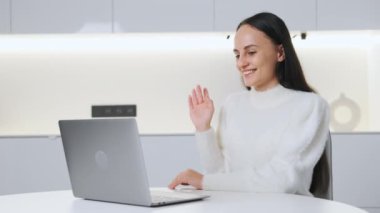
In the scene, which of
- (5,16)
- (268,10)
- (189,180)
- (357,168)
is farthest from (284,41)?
(5,16)

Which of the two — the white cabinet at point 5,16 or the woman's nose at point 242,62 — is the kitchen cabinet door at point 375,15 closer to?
the woman's nose at point 242,62

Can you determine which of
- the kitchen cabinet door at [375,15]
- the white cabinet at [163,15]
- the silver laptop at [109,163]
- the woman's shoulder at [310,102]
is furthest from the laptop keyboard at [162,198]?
the kitchen cabinet door at [375,15]

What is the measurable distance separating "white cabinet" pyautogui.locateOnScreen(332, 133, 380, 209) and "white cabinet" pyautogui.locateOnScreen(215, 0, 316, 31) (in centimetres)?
82

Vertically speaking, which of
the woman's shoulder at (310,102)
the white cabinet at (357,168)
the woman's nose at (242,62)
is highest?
the woman's nose at (242,62)

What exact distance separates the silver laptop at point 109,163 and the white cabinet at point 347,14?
2.48 metres

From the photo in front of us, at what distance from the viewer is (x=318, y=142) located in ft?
5.49

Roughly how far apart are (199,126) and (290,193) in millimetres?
386

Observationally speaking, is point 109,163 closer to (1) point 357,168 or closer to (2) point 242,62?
(2) point 242,62

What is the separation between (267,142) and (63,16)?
89.8 inches

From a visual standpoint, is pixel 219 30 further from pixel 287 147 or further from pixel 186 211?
pixel 186 211

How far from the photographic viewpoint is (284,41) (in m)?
1.79

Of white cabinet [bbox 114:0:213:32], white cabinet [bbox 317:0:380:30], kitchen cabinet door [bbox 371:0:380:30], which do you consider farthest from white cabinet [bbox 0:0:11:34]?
kitchen cabinet door [bbox 371:0:380:30]

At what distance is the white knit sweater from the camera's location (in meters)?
1.57

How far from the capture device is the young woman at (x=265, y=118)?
1635 millimetres
